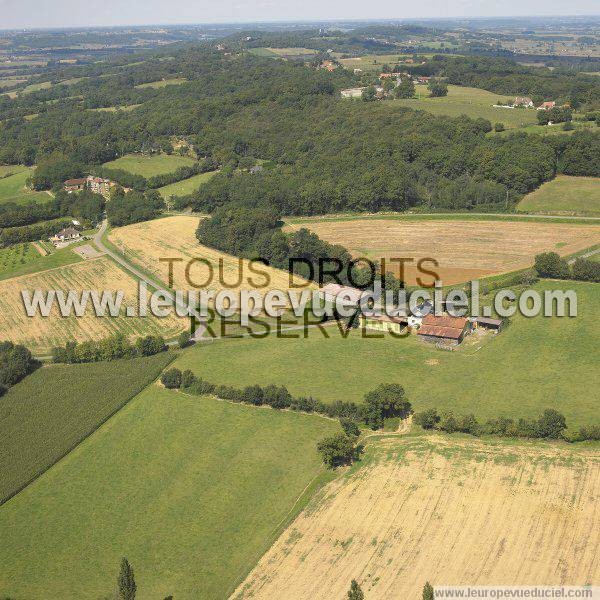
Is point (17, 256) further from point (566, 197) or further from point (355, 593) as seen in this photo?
point (566, 197)

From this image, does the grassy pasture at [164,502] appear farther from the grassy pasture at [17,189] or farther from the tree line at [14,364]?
the grassy pasture at [17,189]

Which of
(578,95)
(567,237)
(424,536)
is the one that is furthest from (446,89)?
(424,536)

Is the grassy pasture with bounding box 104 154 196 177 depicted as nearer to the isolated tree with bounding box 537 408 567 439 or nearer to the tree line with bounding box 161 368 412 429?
the tree line with bounding box 161 368 412 429

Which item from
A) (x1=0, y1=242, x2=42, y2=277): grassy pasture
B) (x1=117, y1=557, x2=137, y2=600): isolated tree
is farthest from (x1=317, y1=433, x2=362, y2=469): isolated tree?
(x1=0, y1=242, x2=42, y2=277): grassy pasture

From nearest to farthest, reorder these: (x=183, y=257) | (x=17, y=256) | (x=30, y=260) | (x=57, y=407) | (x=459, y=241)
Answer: (x=57, y=407) < (x=459, y=241) < (x=183, y=257) < (x=30, y=260) < (x=17, y=256)

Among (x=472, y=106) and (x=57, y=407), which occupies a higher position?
(x=472, y=106)

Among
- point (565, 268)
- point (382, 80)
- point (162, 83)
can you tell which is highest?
point (162, 83)

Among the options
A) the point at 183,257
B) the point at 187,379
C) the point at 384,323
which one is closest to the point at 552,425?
the point at 384,323
